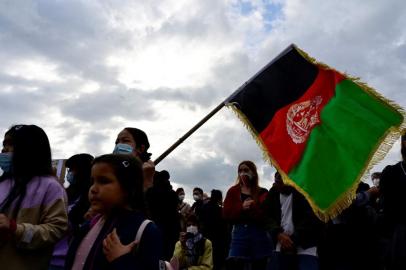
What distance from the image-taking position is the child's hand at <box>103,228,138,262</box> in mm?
2607

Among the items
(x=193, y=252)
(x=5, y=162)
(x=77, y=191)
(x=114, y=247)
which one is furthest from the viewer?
(x=193, y=252)

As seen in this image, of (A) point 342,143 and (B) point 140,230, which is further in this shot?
(A) point 342,143

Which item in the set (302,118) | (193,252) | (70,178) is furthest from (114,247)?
(193,252)

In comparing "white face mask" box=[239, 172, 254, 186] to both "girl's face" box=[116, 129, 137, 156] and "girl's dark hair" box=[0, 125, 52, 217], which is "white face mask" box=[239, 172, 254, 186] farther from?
"girl's dark hair" box=[0, 125, 52, 217]

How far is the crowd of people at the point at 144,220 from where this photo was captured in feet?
9.27

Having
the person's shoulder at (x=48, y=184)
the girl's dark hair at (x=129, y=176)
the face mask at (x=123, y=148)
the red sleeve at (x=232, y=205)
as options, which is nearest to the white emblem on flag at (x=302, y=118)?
the red sleeve at (x=232, y=205)

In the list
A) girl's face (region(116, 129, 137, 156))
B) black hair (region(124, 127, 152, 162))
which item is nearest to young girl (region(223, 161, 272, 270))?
black hair (region(124, 127, 152, 162))

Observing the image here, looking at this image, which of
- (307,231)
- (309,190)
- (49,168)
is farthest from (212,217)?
(49,168)

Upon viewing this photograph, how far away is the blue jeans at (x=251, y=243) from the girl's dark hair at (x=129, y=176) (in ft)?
12.0

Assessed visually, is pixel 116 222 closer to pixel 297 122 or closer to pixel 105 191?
pixel 105 191

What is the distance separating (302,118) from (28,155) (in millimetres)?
3026

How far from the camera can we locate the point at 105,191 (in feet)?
9.34

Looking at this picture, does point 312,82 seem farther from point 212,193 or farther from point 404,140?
point 212,193

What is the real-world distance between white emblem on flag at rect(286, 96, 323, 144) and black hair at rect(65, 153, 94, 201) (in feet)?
6.83
